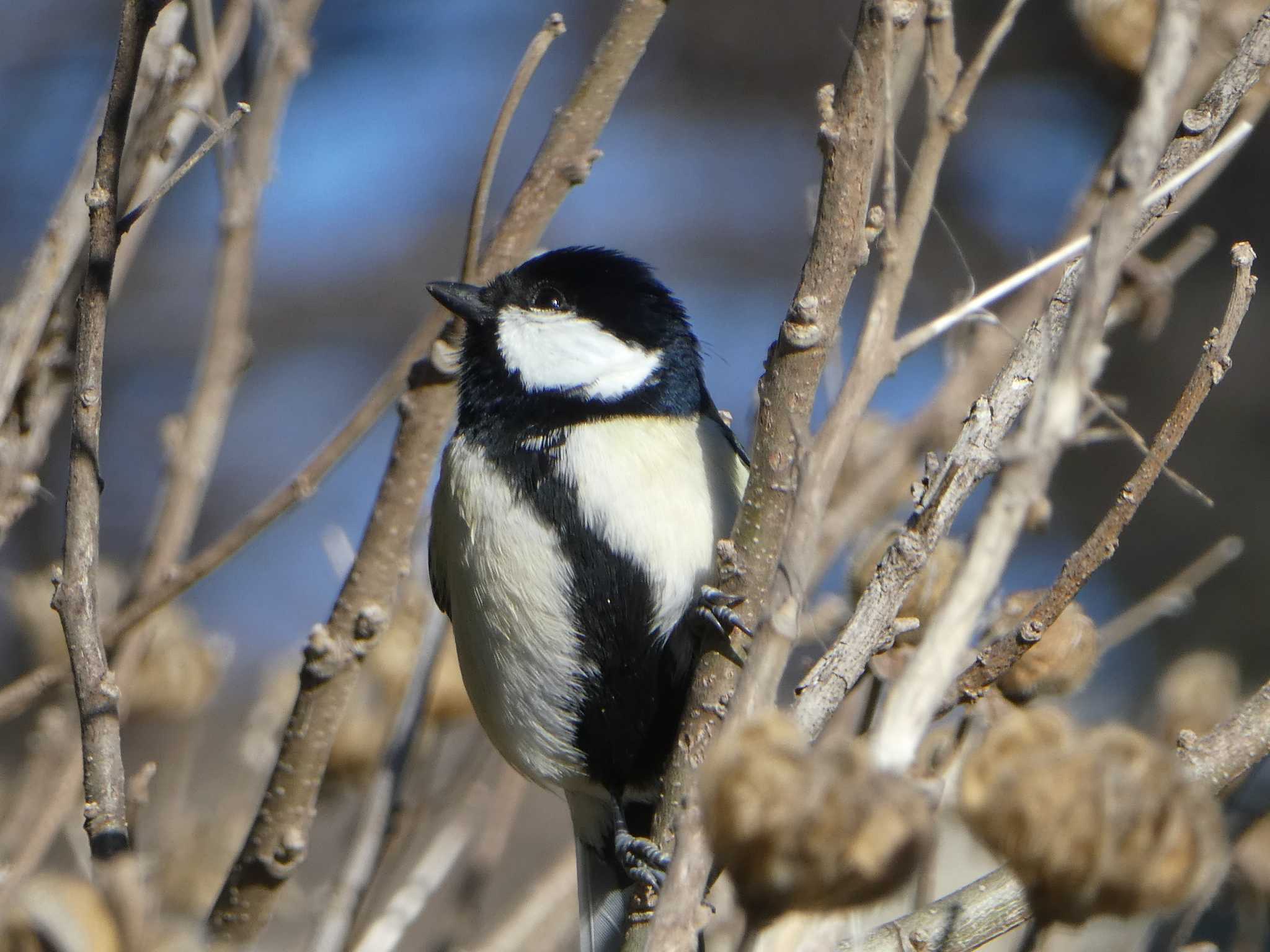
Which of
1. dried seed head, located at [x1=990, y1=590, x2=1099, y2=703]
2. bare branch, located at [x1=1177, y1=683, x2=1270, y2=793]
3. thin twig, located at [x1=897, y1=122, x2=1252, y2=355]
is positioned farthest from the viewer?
dried seed head, located at [x1=990, y1=590, x2=1099, y2=703]

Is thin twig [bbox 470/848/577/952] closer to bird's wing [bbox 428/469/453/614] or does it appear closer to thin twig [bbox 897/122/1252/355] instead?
bird's wing [bbox 428/469/453/614]

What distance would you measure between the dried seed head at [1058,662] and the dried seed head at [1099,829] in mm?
589

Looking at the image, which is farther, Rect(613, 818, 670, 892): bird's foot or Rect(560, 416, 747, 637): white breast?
Rect(560, 416, 747, 637): white breast

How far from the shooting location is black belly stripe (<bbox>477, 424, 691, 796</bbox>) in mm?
1969

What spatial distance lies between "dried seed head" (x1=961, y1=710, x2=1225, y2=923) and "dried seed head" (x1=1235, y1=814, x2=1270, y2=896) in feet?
2.66

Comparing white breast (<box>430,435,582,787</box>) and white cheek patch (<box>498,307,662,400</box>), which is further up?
white cheek patch (<box>498,307,662,400</box>)

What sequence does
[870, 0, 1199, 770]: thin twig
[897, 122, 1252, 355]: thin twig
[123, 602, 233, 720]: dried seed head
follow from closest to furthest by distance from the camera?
1. [870, 0, 1199, 770]: thin twig
2. [897, 122, 1252, 355]: thin twig
3. [123, 602, 233, 720]: dried seed head

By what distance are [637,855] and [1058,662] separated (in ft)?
2.75

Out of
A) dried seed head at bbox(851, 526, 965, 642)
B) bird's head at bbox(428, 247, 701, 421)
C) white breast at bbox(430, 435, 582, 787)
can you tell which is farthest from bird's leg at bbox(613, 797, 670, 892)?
bird's head at bbox(428, 247, 701, 421)

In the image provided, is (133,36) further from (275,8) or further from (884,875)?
(884,875)

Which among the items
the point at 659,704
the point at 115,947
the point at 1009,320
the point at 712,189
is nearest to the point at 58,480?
the point at 712,189

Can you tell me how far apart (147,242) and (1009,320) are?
4.35m

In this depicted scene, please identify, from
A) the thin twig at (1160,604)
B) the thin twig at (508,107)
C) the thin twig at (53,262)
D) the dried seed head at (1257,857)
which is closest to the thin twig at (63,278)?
the thin twig at (53,262)

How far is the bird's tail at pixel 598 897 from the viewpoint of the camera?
2197 mm
